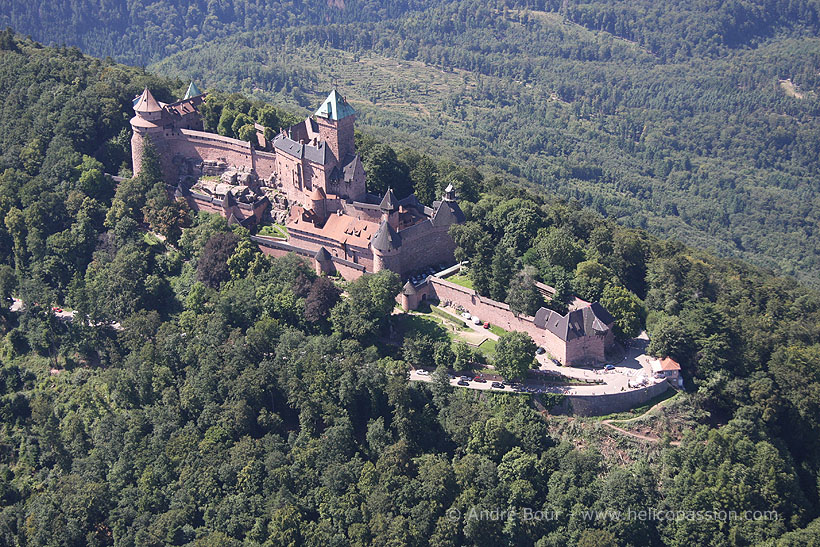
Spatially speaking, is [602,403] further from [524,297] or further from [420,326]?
[420,326]

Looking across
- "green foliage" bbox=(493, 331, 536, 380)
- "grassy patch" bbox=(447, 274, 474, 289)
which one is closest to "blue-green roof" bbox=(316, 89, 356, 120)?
"grassy patch" bbox=(447, 274, 474, 289)

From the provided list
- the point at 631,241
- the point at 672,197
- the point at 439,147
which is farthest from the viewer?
the point at 672,197

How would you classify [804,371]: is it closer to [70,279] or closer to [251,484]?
[251,484]

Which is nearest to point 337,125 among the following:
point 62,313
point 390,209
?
point 390,209

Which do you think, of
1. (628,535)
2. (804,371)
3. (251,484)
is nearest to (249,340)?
(251,484)

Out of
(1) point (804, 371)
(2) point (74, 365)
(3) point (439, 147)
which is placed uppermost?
(1) point (804, 371)

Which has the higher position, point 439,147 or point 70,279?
point 70,279

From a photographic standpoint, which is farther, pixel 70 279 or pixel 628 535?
pixel 70 279
